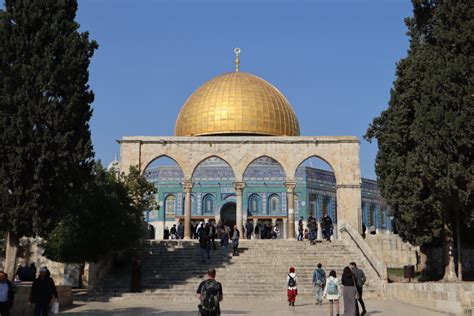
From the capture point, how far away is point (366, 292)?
648 inches

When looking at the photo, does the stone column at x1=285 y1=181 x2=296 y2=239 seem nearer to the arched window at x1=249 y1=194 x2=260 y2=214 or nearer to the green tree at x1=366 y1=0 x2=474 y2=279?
the green tree at x1=366 y1=0 x2=474 y2=279

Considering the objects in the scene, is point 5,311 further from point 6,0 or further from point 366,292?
point 366,292

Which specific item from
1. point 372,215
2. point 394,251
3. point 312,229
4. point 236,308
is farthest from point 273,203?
point 236,308

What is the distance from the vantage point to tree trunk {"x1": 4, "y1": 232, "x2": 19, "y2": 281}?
13000 millimetres

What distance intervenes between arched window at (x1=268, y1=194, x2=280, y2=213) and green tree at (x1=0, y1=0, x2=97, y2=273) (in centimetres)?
2897

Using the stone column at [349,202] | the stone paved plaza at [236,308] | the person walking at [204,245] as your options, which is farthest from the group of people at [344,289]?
the stone column at [349,202]

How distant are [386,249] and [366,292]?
7.41 meters

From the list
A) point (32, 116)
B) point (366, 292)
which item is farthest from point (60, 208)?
point (366, 292)

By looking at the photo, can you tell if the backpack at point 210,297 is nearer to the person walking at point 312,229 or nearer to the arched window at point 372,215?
the person walking at point 312,229

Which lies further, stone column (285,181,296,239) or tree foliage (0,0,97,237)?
stone column (285,181,296,239)

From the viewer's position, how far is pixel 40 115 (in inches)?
540

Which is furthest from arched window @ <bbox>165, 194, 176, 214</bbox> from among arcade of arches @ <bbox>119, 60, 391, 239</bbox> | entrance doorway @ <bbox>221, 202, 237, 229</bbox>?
entrance doorway @ <bbox>221, 202, 237, 229</bbox>

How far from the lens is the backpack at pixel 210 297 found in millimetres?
7504

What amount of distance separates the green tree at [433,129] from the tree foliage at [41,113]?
868cm
